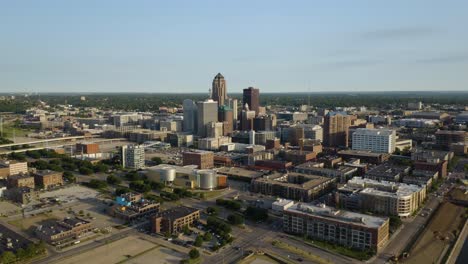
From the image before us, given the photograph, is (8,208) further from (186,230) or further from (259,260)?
(259,260)

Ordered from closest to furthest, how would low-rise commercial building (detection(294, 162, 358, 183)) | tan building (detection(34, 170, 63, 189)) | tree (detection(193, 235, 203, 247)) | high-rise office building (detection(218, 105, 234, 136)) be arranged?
tree (detection(193, 235, 203, 247)) → tan building (detection(34, 170, 63, 189)) → low-rise commercial building (detection(294, 162, 358, 183)) → high-rise office building (detection(218, 105, 234, 136))

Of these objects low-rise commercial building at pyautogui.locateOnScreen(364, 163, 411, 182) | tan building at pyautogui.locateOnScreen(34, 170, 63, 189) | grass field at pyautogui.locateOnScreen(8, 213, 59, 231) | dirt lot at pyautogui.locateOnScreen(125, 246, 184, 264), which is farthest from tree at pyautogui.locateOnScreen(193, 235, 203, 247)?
tan building at pyautogui.locateOnScreen(34, 170, 63, 189)

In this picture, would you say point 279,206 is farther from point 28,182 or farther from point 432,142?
point 432,142

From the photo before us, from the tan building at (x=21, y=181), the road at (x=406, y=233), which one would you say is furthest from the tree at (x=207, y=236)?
the tan building at (x=21, y=181)

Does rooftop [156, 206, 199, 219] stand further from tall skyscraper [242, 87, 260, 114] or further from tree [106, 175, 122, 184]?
tall skyscraper [242, 87, 260, 114]

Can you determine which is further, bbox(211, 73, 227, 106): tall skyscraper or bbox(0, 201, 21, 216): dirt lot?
bbox(211, 73, 227, 106): tall skyscraper

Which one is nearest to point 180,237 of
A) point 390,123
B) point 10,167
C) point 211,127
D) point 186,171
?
point 186,171
